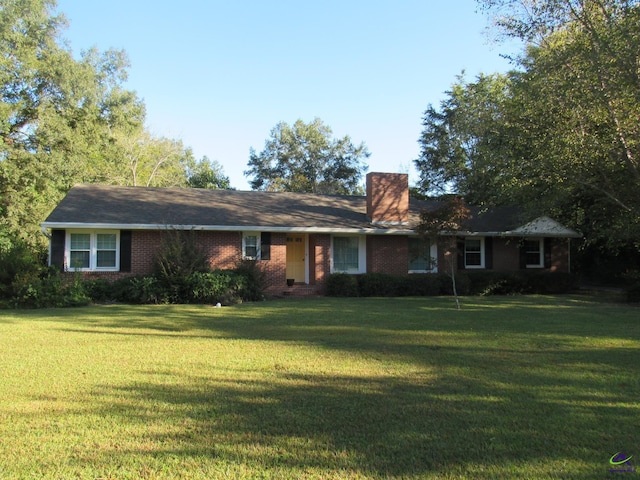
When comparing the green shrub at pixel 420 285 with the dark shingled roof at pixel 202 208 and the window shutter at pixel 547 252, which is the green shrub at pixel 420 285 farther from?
the window shutter at pixel 547 252

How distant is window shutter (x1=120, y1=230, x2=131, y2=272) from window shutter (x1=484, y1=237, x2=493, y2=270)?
14228mm

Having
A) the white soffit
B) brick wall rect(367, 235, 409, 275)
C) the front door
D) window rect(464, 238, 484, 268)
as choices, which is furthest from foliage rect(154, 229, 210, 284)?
the white soffit

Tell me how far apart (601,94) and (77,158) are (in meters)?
22.8

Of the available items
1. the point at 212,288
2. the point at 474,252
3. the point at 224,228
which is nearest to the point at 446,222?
the point at 212,288

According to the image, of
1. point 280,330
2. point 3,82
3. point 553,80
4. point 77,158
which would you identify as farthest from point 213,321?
point 3,82

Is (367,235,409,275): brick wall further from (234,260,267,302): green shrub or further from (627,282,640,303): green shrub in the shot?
(627,282,640,303): green shrub

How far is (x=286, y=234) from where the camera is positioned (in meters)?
19.2

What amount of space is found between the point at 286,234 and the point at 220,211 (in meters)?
2.71

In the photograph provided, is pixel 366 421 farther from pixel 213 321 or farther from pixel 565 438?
pixel 213 321

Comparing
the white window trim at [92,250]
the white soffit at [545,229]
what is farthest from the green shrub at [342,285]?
the white window trim at [92,250]

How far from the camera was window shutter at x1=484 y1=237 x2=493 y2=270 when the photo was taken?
837 inches

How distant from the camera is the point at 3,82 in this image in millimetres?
24266

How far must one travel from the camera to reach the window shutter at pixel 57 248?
16.5 metres

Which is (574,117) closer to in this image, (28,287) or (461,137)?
(28,287)
